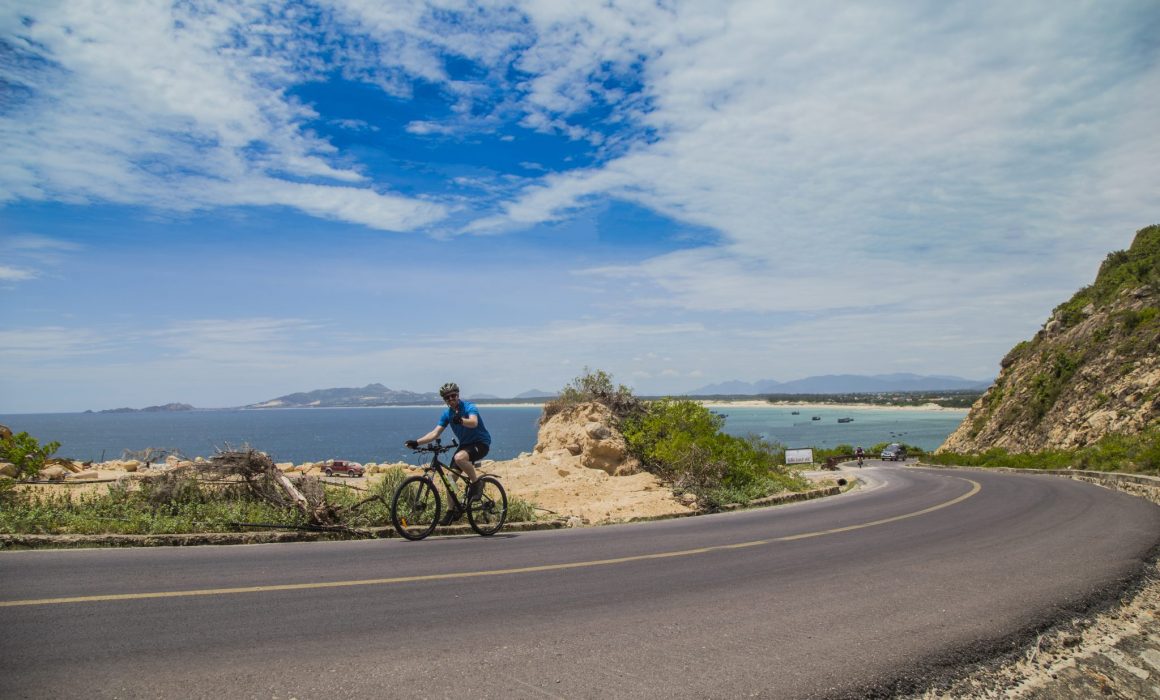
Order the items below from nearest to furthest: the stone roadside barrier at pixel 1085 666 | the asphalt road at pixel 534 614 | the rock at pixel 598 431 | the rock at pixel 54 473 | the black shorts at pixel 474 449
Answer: the asphalt road at pixel 534 614 → the stone roadside barrier at pixel 1085 666 → the black shorts at pixel 474 449 → the rock at pixel 54 473 → the rock at pixel 598 431

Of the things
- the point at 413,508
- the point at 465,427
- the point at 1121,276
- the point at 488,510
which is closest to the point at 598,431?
the point at 488,510

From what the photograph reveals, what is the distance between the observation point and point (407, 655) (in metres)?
4.54

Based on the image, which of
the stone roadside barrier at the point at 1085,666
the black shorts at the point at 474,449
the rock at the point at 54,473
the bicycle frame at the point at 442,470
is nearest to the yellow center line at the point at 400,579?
the bicycle frame at the point at 442,470

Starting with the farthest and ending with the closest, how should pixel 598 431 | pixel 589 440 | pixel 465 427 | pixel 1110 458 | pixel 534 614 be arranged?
1. pixel 1110 458
2. pixel 598 431
3. pixel 589 440
4. pixel 465 427
5. pixel 534 614

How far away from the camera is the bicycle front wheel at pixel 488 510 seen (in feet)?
31.7

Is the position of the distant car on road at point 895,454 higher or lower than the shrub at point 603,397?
lower

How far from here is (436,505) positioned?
9391 mm

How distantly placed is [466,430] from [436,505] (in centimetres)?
114

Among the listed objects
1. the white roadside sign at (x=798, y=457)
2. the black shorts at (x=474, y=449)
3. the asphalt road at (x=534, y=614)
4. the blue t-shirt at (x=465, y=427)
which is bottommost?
the white roadside sign at (x=798, y=457)

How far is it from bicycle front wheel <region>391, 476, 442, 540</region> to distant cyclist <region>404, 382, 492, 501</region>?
1.71 ft

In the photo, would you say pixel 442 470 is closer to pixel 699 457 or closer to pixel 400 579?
pixel 400 579

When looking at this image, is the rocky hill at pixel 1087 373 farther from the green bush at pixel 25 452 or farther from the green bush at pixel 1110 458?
the green bush at pixel 25 452

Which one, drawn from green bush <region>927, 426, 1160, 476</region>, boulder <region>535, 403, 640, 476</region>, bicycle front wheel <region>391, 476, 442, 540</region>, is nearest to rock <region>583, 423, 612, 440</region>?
boulder <region>535, 403, 640, 476</region>

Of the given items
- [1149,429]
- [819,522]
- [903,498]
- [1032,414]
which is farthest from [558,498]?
[1032,414]
